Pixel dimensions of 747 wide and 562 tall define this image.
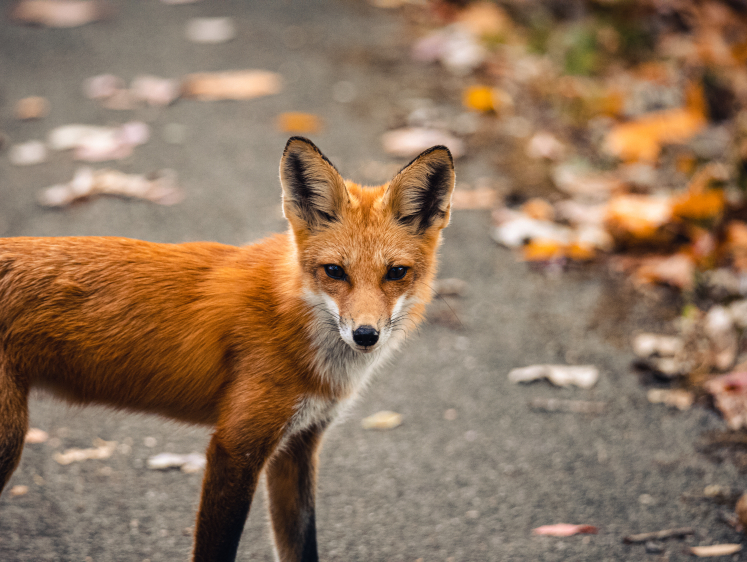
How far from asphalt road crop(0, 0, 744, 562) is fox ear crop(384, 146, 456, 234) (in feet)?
4.85

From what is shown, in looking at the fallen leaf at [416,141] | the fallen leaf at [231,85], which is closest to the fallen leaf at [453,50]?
the fallen leaf at [416,141]

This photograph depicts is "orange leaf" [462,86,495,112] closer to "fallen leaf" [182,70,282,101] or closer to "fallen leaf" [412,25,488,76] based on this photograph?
"fallen leaf" [412,25,488,76]

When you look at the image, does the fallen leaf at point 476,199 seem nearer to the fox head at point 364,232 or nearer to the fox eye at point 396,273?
the fox head at point 364,232

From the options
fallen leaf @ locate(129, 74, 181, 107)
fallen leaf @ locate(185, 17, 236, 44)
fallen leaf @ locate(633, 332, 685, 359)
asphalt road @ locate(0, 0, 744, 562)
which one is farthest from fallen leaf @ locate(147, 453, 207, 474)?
fallen leaf @ locate(185, 17, 236, 44)

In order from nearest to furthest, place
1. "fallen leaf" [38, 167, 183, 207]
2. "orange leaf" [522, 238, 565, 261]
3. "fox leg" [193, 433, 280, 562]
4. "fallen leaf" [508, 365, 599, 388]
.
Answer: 1. "fox leg" [193, 433, 280, 562]
2. "fallen leaf" [508, 365, 599, 388]
3. "orange leaf" [522, 238, 565, 261]
4. "fallen leaf" [38, 167, 183, 207]

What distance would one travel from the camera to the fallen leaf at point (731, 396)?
12.6 feet

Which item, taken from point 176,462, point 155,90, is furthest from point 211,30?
point 176,462

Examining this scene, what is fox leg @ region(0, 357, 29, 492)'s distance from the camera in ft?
7.87

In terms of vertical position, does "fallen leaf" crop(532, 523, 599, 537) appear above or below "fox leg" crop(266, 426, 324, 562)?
below

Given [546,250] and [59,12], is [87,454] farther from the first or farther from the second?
[59,12]

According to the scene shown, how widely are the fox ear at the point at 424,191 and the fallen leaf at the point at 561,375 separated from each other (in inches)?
66.6

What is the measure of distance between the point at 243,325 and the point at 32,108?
530cm

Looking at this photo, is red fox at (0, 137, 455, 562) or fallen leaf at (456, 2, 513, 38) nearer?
red fox at (0, 137, 455, 562)

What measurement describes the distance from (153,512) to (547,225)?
12.1ft
